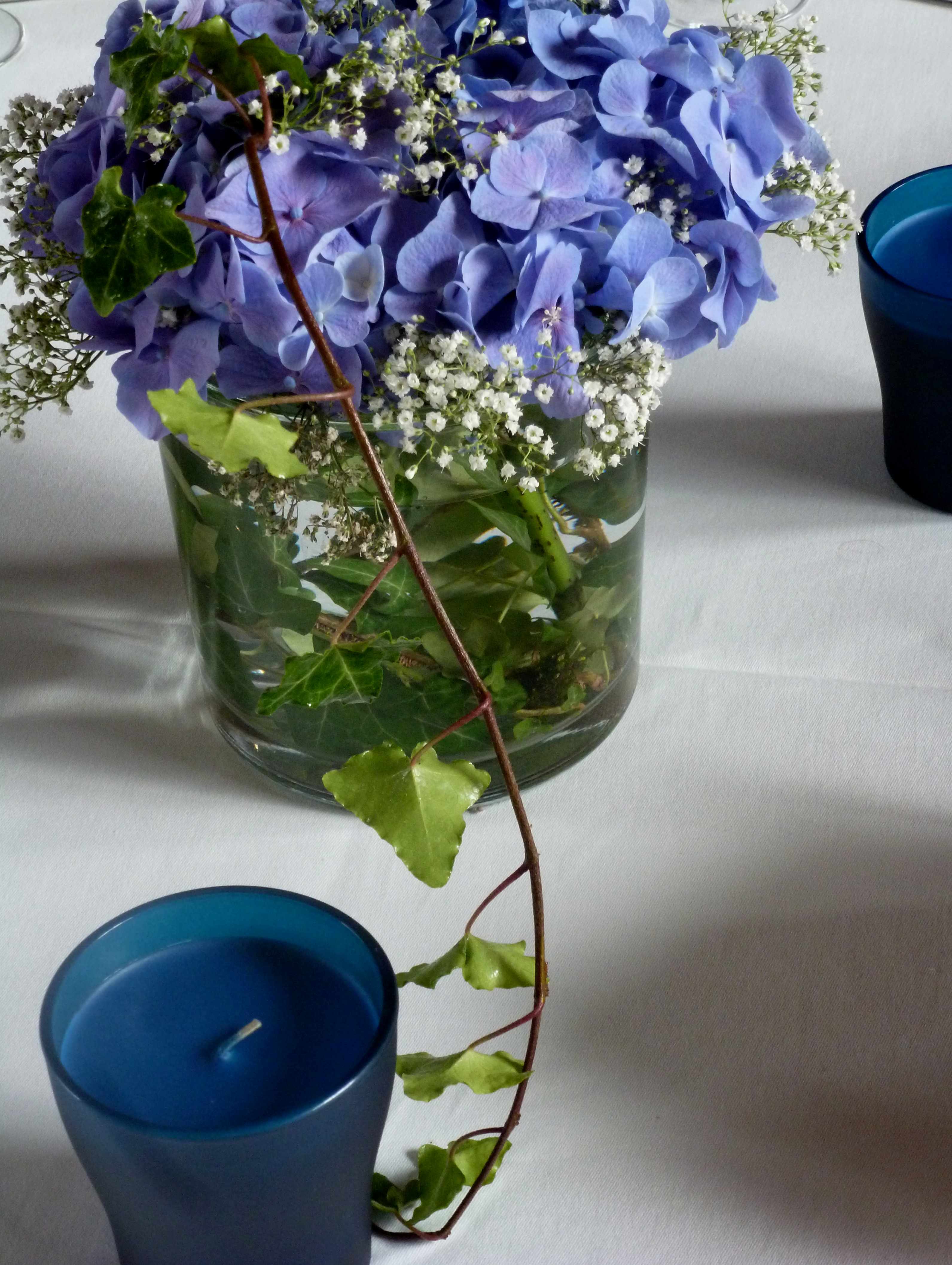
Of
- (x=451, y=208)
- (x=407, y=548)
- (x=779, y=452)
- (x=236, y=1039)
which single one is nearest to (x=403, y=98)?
(x=451, y=208)

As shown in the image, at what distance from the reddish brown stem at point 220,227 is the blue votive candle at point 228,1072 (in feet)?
0.53

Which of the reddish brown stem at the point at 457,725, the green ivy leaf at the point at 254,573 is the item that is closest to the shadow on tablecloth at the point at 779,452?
the green ivy leaf at the point at 254,573

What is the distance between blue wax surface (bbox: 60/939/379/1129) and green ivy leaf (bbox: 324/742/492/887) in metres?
0.05

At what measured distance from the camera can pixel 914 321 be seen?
23.0 inches

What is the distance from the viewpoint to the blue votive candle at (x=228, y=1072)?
32 cm

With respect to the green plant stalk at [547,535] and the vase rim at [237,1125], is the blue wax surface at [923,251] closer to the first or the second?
the green plant stalk at [547,535]

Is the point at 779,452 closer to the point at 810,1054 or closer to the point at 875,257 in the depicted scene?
the point at 875,257

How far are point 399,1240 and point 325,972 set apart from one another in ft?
0.31

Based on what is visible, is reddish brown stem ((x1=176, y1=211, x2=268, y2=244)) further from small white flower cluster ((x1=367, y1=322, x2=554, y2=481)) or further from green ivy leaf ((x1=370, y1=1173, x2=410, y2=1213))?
green ivy leaf ((x1=370, y1=1173, x2=410, y2=1213))

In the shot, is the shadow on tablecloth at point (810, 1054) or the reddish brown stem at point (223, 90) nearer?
the reddish brown stem at point (223, 90)

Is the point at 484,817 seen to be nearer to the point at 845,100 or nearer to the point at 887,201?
the point at 887,201

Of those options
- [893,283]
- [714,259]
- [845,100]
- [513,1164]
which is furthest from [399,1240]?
[845,100]

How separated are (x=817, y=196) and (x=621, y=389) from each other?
3.6 inches

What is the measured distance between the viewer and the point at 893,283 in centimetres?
58
